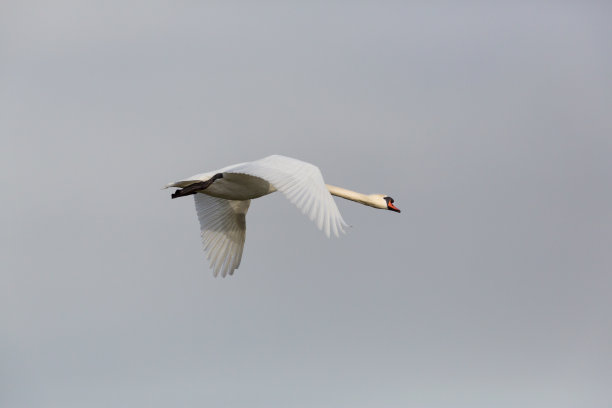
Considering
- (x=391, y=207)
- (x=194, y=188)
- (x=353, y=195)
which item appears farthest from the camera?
(x=391, y=207)

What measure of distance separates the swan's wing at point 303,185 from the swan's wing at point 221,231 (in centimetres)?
345

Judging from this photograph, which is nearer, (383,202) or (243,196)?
(243,196)

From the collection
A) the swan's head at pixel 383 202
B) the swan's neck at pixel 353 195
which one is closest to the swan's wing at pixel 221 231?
the swan's neck at pixel 353 195

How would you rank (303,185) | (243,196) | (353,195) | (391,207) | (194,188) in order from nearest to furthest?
(303,185)
(194,188)
(243,196)
(353,195)
(391,207)

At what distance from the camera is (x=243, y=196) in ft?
67.3

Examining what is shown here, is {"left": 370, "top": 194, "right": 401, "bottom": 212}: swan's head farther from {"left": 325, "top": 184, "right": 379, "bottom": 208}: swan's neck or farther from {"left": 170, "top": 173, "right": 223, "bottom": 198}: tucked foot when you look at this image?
{"left": 170, "top": 173, "right": 223, "bottom": 198}: tucked foot

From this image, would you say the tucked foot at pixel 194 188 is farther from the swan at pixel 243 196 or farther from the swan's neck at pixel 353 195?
the swan's neck at pixel 353 195

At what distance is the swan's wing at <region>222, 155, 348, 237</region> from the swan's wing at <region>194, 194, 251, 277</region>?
11.3 feet

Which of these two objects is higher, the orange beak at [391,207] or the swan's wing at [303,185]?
the orange beak at [391,207]

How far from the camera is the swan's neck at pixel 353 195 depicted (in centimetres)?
2208

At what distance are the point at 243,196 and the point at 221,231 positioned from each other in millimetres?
2055

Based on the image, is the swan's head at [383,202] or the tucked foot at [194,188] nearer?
the tucked foot at [194,188]

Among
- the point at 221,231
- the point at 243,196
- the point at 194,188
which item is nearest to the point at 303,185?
the point at 194,188

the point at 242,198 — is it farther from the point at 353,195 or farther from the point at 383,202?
the point at 383,202
